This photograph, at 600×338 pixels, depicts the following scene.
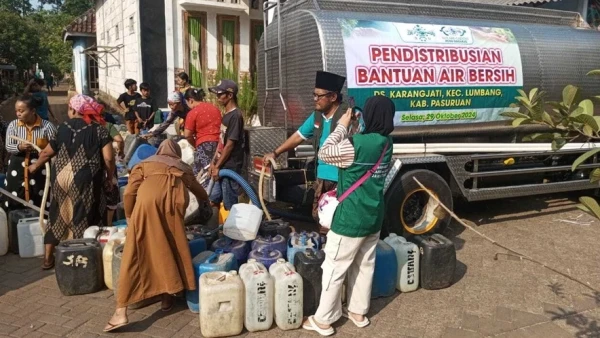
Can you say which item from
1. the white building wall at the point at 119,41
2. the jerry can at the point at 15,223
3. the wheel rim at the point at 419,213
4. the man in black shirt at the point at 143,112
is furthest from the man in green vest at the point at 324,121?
the white building wall at the point at 119,41

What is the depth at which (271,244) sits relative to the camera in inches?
165

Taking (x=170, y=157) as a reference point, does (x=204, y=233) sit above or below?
below

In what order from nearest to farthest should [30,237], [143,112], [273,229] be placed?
[273,229]
[30,237]
[143,112]

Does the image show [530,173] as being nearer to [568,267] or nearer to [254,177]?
[568,267]

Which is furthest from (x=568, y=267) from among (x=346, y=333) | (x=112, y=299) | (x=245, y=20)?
(x=245, y=20)

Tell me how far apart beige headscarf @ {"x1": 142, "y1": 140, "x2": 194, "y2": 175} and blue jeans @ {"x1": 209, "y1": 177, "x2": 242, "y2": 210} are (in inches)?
58.6

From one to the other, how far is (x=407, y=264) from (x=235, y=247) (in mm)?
1504

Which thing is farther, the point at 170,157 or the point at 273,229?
the point at 273,229

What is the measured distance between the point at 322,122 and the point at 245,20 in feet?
38.0

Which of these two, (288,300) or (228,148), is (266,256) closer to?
(288,300)

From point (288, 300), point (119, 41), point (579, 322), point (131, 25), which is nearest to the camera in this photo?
point (288, 300)

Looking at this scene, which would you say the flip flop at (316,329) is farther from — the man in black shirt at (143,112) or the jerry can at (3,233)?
the man in black shirt at (143,112)

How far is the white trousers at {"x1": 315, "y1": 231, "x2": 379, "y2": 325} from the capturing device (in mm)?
3512

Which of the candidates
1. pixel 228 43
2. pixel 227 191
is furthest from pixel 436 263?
pixel 228 43
